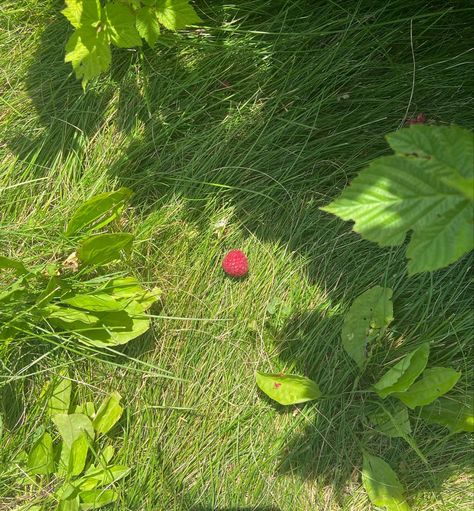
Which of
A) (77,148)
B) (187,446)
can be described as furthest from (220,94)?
(187,446)

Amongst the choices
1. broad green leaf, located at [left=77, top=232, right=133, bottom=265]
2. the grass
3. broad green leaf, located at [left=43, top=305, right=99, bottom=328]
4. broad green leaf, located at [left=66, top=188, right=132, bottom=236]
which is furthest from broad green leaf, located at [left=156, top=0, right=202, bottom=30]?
broad green leaf, located at [left=43, top=305, right=99, bottom=328]

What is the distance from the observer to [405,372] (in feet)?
5.68

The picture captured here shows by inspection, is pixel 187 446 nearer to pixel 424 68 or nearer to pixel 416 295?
pixel 416 295

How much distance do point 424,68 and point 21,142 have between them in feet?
4.24

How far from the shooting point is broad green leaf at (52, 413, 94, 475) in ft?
5.93

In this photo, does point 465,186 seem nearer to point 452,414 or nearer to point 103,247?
point 452,414

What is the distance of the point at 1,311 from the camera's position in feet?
6.04

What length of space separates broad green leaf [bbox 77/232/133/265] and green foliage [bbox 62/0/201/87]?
44 centimetres

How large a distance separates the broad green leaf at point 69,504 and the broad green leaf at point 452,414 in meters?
1.03

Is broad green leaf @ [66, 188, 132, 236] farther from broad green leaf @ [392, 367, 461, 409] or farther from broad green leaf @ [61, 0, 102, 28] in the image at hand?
broad green leaf @ [392, 367, 461, 409]

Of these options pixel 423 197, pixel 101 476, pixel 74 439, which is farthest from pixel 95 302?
pixel 423 197

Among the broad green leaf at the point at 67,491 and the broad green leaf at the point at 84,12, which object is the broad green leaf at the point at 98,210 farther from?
the broad green leaf at the point at 67,491

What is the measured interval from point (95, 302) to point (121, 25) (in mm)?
778

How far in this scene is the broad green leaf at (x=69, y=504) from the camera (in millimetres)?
1798
